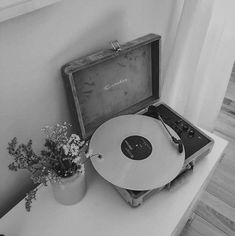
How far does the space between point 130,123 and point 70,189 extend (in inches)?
10.1

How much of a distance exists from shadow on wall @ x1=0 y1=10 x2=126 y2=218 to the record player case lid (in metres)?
0.03

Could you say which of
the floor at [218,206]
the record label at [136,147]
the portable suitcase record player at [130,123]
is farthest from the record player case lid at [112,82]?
the floor at [218,206]

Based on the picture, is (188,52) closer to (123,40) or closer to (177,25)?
(177,25)

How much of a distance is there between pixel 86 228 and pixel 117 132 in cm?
26

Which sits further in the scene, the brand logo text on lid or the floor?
the floor

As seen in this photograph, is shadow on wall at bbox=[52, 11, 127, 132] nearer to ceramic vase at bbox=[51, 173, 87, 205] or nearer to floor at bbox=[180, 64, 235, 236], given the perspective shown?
ceramic vase at bbox=[51, 173, 87, 205]

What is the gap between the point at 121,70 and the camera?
0.80 metres

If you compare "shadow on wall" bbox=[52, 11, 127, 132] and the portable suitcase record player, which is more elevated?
"shadow on wall" bbox=[52, 11, 127, 132]

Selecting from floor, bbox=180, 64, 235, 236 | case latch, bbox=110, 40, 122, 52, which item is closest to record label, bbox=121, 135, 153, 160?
case latch, bbox=110, 40, 122, 52

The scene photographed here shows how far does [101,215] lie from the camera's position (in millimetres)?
694

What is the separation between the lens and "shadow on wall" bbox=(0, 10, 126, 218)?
0.66 m

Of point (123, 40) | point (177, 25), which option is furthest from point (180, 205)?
point (177, 25)

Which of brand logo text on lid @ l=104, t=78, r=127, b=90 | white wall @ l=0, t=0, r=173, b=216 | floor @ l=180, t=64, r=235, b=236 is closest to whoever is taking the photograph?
white wall @ l=0, t=0, r=173, b=216

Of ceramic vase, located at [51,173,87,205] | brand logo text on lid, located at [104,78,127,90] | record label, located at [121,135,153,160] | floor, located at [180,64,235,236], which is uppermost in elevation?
brand logo text on lid, located at [104,78,127,90]
